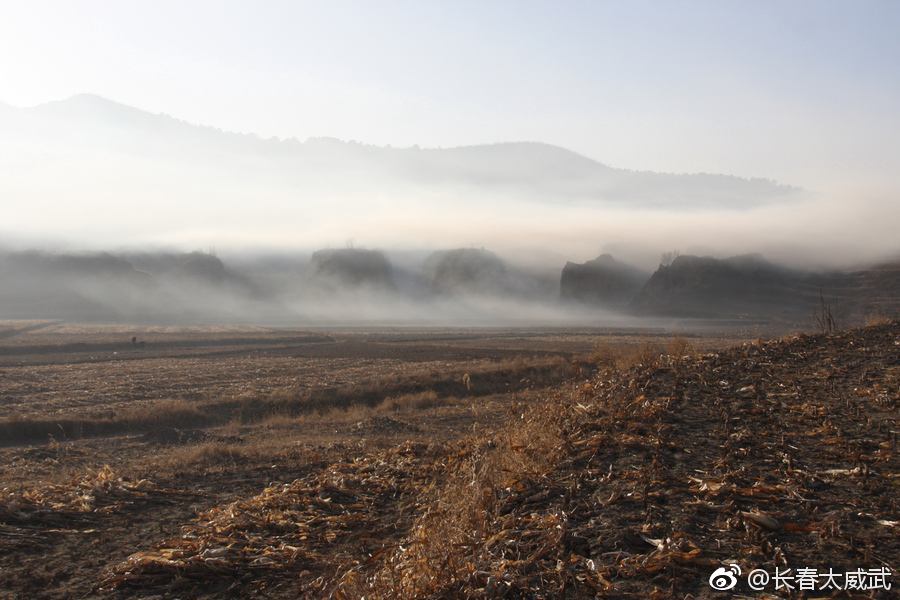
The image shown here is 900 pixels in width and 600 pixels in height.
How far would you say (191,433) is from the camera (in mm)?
20578

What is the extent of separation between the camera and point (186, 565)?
7.15m

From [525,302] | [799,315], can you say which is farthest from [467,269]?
[799,315]

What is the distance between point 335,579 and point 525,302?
585 feet

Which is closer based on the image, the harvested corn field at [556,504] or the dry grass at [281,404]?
the harvested corn field at [556,504]

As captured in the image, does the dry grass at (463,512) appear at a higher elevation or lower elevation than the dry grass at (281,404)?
higher

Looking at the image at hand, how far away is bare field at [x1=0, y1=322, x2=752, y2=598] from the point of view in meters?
8.61

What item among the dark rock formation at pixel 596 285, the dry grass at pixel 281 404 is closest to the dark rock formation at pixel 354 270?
the dark rock formation at pixel 596 285

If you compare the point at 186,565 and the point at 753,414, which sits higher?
the point at 753,414

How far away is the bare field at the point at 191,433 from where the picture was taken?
28.2 ft

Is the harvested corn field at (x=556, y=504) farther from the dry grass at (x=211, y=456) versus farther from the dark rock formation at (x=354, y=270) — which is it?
the dark rock formation at (x=354, y=270)

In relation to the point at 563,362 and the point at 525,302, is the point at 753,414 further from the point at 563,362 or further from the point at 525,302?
the point at 525,302
